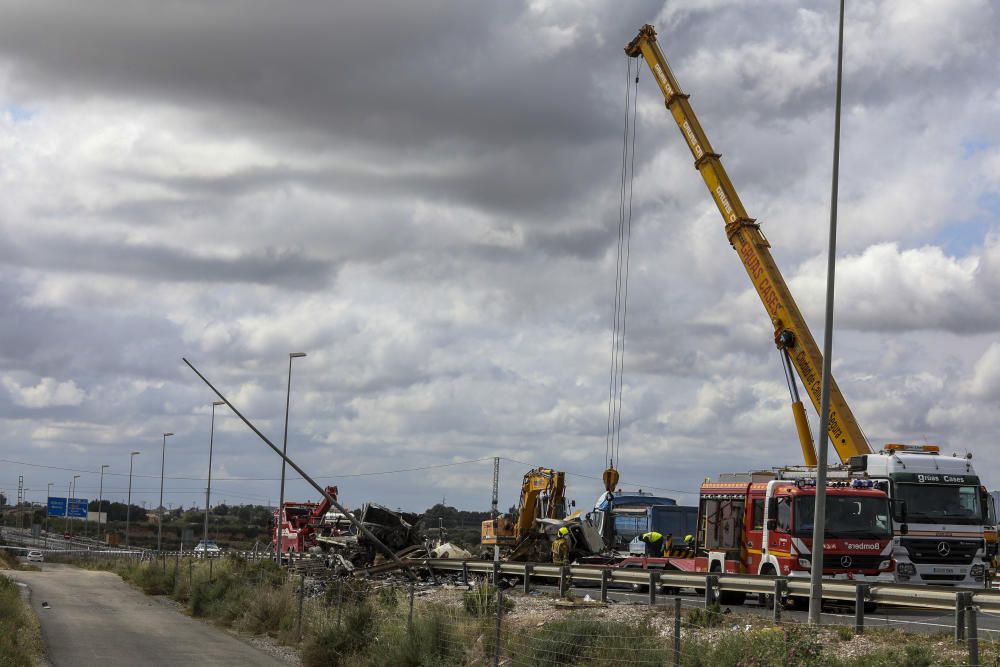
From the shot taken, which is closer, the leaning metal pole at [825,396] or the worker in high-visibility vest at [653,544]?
the leaning metal pole at [825,396]

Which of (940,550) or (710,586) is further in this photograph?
(940,550)

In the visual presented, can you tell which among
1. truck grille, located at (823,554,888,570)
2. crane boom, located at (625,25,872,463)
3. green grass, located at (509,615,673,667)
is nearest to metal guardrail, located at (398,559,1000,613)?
truck grille, located at (823,554,888,570)

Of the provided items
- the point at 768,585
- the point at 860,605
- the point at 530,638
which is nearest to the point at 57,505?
the point at 768,585

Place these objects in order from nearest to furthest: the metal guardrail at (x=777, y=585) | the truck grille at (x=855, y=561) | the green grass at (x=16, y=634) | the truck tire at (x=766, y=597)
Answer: the metal guardrail at (x=777, y=585) < the green grass at (x=16, y=634) < the truck tire at (x=766, y=597) < the truck grille at (x=855, y=561)

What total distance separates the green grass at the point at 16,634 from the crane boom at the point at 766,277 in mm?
18701

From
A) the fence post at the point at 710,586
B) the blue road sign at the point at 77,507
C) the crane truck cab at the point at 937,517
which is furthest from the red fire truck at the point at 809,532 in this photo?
the blue road sign at the point at 77,507

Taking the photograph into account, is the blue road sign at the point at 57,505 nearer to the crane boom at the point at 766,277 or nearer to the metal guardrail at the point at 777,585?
the crane boom at the point at 766,277

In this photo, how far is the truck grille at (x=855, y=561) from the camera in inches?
1014

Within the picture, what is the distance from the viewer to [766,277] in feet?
118

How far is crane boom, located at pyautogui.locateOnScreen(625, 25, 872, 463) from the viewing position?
3216 cm

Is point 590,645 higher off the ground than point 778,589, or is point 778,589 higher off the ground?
point 778,589

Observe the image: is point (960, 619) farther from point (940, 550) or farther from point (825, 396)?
point (940, 550)

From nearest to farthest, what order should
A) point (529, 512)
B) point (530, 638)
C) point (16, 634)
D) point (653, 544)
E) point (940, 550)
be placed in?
point (530, 638)
point (16, 634)
point (940, 550)
point (653, 544)
point (529, 512)

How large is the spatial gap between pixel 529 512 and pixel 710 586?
1891 cm
